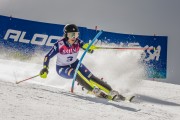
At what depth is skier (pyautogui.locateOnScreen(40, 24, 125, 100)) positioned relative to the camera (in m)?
6.82

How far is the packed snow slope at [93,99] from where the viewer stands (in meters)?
4.42

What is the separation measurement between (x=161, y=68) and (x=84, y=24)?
287 inches

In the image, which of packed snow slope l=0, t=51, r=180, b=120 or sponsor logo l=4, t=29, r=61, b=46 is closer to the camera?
packed snow slope l=0, t=51, r=180, b=120

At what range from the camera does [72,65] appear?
7.39 m

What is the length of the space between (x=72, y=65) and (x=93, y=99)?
1.48m

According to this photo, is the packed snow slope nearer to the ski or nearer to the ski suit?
the ski

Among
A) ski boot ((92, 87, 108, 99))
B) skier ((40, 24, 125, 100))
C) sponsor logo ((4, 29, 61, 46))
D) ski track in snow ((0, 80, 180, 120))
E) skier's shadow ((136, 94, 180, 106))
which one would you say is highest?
sponsor logo ((4, 29, 61, 46))

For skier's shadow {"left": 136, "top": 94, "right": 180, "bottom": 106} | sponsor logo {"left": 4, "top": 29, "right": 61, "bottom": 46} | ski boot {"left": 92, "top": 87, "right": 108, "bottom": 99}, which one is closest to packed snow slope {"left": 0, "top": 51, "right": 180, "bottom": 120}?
skier's shadow {"left": 136, "top": 94, "right": 180, "bottom": 106}

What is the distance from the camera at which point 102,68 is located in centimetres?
885

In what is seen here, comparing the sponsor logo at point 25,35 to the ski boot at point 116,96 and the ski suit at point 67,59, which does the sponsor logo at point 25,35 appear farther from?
the ski boot at point 116,96

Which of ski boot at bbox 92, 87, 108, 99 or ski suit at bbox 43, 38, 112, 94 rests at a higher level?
ski suit at bbox 43, 38, 112, 94

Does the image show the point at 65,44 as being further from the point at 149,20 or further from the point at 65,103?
the point at 149,20

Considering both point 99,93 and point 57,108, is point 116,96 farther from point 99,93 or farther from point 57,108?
point 57,108

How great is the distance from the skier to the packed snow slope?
0.46 meters
